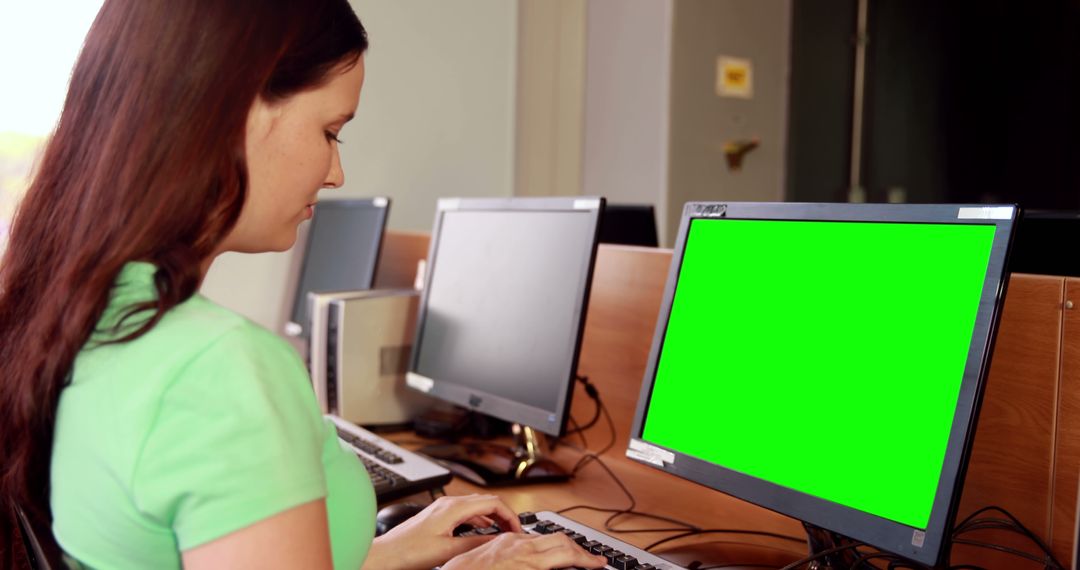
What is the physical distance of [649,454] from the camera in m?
1.20

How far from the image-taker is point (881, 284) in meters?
0.97

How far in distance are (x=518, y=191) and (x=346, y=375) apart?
123 cm

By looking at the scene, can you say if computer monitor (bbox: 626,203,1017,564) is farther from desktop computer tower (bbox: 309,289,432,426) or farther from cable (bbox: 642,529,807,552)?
desktop computer tower (bbox: 309,289,432,426)

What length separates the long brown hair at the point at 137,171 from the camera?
73 centimetres

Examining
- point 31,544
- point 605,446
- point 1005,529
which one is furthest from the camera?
point 605,446

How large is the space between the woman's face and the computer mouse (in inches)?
19.6

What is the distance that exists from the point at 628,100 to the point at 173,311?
9.62ft

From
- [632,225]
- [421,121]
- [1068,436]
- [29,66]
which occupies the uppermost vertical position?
[29,66]

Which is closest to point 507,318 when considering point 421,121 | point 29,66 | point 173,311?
point 173,311

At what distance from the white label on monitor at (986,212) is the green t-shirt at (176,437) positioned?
59 cm

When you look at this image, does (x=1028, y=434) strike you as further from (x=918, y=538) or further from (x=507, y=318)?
(x=507, y=318)

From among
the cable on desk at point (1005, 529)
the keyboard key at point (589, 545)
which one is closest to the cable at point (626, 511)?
the keyboard key at point (589, 545)

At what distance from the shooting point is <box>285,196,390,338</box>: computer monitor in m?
2.21

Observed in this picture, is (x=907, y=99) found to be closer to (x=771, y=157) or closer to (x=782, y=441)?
(x=771, y=157)
